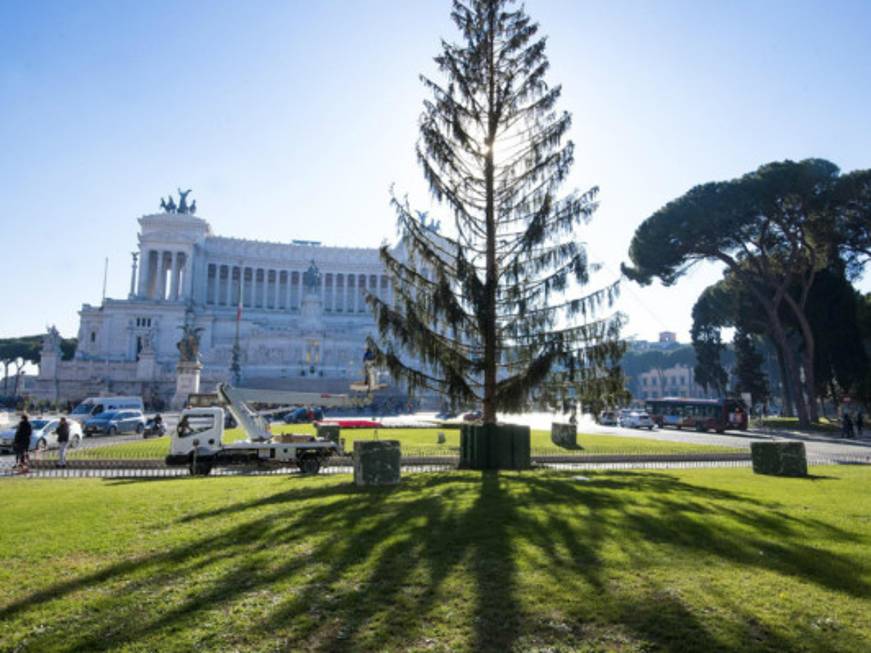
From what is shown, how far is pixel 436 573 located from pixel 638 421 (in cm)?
5045

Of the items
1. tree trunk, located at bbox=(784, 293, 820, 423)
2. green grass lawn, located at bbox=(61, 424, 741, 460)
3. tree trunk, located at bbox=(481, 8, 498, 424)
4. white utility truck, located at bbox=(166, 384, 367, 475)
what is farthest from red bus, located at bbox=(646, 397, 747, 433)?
white utility truck, located at bbox=(166, 384, 367, 475)

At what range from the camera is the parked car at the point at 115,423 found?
37.6 meters

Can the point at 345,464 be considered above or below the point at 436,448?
below

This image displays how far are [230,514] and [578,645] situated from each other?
716cm

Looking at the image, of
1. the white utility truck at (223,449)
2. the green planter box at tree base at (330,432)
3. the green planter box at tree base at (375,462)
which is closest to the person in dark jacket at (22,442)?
the white utility truck at (223,449)

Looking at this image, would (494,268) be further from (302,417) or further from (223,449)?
(302,417)

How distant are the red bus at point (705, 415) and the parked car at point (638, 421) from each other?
2498mm

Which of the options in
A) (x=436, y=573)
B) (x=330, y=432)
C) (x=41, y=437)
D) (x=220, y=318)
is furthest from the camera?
(x=220, y=318)

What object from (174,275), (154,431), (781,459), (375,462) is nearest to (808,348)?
(781,459)

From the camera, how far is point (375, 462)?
46.8 feet

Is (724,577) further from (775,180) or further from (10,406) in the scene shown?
(10,406)

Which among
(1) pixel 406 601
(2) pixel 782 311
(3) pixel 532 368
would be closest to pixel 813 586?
(1) pixel 406 601

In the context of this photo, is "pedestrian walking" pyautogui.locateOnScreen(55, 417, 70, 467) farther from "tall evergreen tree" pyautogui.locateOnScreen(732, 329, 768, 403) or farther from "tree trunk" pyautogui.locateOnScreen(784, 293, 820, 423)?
"tall evergreen tree" pyautogui.locateOnScreen(732, 329, 768, 403)

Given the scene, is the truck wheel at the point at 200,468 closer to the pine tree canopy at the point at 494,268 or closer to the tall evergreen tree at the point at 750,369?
the pine tree canopy at the point at 494,268
